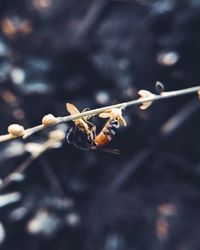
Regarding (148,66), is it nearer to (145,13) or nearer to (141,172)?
(145,13)

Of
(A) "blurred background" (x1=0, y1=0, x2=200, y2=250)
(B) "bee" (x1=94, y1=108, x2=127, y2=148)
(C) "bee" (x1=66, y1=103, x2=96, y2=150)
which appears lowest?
(B) "bee" (x1=94, y1=108, x2=127, y2=148)

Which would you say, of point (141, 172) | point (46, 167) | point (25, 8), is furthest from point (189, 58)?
point (25, 8)

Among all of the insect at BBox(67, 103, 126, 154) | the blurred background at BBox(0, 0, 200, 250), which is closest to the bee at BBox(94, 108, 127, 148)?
the insect at BBox(67, 103, 126, 154)

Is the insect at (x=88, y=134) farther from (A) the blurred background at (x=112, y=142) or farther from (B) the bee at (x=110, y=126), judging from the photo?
(A) the blurred background at (x=112, y=142)

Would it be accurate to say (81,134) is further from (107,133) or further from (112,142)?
(112,142)

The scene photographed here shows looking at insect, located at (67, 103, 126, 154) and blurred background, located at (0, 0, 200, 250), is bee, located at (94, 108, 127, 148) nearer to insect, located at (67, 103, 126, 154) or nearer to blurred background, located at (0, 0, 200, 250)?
insect, located at (67, 103, 126, 154)

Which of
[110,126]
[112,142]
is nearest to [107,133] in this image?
[110,126]

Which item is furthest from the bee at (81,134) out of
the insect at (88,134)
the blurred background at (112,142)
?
the blurred background at (112,142)

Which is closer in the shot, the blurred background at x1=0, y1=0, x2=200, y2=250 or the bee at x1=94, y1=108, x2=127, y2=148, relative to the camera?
the bee at x1=94, y1=108, x2=127, y2=148
